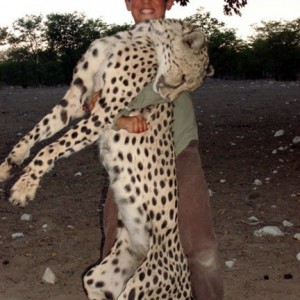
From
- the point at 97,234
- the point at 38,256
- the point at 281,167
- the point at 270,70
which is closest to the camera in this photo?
the point at 38,256

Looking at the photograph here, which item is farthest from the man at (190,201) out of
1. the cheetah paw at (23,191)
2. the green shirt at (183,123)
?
the cheetah paw at (23,191)

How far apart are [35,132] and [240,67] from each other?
3491 cm

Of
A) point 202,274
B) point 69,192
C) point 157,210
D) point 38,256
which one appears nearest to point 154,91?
point 157,210

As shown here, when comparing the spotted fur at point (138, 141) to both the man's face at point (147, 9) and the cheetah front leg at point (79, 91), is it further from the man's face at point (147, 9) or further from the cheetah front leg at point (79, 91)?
the man's face at point (147, 9)

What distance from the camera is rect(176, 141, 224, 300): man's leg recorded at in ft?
11.0

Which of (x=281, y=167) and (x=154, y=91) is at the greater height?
(x=154, y=91)

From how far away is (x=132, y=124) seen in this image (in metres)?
2.94

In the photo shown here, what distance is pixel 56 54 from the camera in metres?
39.3

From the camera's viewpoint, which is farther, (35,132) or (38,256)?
(38,256)

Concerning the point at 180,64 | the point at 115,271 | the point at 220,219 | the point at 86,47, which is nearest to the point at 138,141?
the point at 180,64

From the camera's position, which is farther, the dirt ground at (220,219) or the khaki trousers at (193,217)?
the dirt ground at (220,219)

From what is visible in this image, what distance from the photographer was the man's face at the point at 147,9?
10.7 feet

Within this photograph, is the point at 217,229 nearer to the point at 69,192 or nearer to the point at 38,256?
the point at 38,256

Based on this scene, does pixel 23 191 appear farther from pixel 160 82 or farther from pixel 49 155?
pixel 160 82
